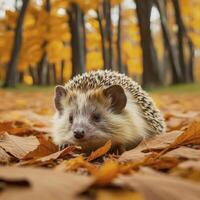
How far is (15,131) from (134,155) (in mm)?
1615

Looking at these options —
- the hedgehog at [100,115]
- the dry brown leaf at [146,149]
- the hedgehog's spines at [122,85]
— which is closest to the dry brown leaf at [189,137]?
the dry brown leaf at [146,149]

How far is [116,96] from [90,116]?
29 centimetres

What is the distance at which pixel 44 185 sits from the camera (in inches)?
50.4

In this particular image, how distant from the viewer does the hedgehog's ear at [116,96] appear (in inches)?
133

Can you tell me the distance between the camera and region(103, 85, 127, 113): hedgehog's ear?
11.1ft

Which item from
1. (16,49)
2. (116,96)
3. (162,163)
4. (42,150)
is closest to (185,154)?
(162,163)

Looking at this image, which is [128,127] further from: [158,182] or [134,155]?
[158,182]

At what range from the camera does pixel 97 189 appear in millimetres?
1287

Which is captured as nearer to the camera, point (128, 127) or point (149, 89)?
point (128, 127)

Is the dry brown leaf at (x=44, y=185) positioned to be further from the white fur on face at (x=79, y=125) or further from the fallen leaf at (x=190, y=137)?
the white fur on face at (x=79, y=125)

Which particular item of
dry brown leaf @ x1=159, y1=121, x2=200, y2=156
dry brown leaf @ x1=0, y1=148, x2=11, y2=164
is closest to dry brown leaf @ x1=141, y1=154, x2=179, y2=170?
dry brown leaf @ x1=159, y1=121, x2=200, y2=156

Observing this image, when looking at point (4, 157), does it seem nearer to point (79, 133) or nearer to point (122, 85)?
point (79, 133)

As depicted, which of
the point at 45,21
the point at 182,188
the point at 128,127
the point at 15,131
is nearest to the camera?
the point at 182,188

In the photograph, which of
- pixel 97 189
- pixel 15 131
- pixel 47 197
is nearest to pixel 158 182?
pixel 97 189
